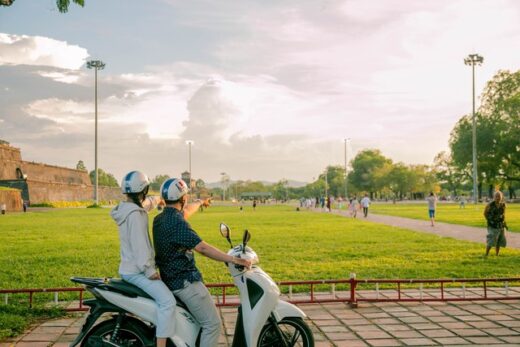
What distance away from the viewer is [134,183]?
434 cm

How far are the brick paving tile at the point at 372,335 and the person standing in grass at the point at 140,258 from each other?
8.81 feet

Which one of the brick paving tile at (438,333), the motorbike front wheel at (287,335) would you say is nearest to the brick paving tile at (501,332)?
the brick paving tile at (438,333)

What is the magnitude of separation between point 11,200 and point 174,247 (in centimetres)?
5598

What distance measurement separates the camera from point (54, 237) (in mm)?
21031

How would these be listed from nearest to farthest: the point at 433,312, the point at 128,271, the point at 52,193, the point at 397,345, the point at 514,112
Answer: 1. the point at 128,271
2. the point at 397,345
3. the point at 433,312
4. the point at 514,112
5. the point at 52,193

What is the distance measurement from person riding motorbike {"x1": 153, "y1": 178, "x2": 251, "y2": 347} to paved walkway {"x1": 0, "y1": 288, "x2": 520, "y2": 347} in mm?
1592

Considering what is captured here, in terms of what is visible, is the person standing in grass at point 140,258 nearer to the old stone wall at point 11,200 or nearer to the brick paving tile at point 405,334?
the brick paving tile at point 405,334

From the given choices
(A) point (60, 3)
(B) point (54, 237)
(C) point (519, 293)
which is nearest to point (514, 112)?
(B) point (54, 237)

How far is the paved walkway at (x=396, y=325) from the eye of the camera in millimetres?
5863

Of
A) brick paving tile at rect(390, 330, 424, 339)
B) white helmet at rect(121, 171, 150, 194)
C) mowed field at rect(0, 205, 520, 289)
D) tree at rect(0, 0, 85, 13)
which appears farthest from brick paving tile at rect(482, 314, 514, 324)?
tree at rect(0, 0, 85, 13)

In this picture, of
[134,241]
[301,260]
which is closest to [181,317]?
[134,241]

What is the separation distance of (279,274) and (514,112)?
57557 millimetres

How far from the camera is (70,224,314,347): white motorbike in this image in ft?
13.8

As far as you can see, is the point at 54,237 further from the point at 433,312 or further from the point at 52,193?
the point at 52,193
